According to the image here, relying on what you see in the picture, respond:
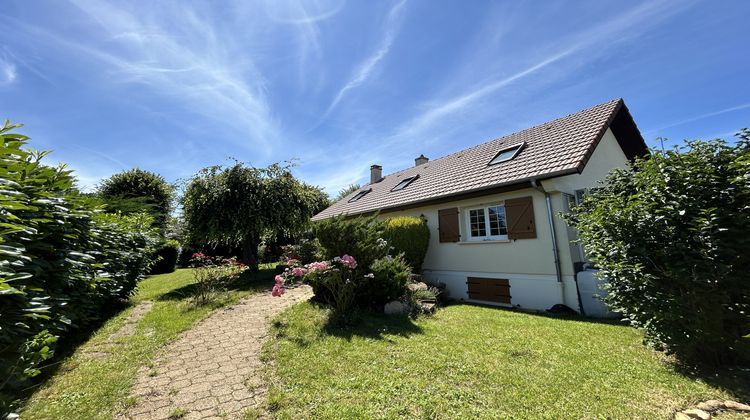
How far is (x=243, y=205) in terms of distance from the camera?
1182cm

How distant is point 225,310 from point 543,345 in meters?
6.39

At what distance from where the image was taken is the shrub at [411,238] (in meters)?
9.91

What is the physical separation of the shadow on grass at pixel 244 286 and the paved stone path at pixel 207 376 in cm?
337

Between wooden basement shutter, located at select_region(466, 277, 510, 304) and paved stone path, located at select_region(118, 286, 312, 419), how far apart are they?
5953mm

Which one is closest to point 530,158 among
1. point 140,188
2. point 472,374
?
point 472,374

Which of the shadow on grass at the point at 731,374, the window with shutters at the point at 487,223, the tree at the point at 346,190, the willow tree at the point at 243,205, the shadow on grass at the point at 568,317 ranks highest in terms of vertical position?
the tree at the point at 346,190

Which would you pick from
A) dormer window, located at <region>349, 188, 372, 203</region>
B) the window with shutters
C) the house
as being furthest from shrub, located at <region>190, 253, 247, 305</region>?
dormer window, located at <region>349, 188, 372, 203</region>

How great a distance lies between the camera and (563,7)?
6.89m

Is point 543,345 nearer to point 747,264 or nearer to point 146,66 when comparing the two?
point 747,264

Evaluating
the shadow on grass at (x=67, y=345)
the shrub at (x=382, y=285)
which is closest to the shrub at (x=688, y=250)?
the shrub at (x=382, y=285)

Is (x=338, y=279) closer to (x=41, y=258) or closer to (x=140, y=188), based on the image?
(x=41, y=258)

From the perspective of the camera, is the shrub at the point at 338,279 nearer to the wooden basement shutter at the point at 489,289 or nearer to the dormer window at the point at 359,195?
the wooden basement shutter at the point at 489,289

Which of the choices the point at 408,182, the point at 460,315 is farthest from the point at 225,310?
the point at 408,182

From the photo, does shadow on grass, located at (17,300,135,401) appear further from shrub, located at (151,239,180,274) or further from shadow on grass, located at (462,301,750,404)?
shrub, located at (151,239,180,274)
